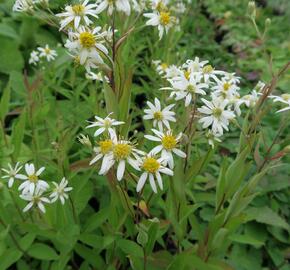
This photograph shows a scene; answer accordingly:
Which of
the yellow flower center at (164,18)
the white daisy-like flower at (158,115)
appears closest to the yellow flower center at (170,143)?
the white daisy-like flower at (158,115)

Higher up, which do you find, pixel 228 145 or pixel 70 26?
pixel 70 26

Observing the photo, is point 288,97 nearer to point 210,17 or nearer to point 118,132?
point 118,132

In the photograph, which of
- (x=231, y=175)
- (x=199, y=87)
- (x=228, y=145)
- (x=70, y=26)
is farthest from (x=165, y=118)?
(x=228, y=145)

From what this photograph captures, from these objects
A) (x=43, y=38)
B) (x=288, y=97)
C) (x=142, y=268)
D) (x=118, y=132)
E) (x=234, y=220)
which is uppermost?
(x=288, y=97)

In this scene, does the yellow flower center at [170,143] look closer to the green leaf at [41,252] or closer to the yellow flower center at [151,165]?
the yellow flower center at [151,165]

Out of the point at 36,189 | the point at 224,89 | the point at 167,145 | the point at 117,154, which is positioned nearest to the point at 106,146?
the point at 117,154

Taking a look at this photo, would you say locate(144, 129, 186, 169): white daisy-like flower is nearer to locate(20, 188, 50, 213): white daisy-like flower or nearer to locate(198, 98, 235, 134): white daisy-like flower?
locate(198, 98, 235, 134): white daisy-like flower

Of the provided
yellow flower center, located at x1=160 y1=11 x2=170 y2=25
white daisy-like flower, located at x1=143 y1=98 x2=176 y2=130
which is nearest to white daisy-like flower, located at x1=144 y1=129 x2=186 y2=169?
white daisy-like flower, located at x1=143 y1=98 x2=176 y2=130

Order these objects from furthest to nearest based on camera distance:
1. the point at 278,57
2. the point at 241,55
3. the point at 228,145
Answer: the point at 241,55 → the point at 278,57 → the point at 228,145
